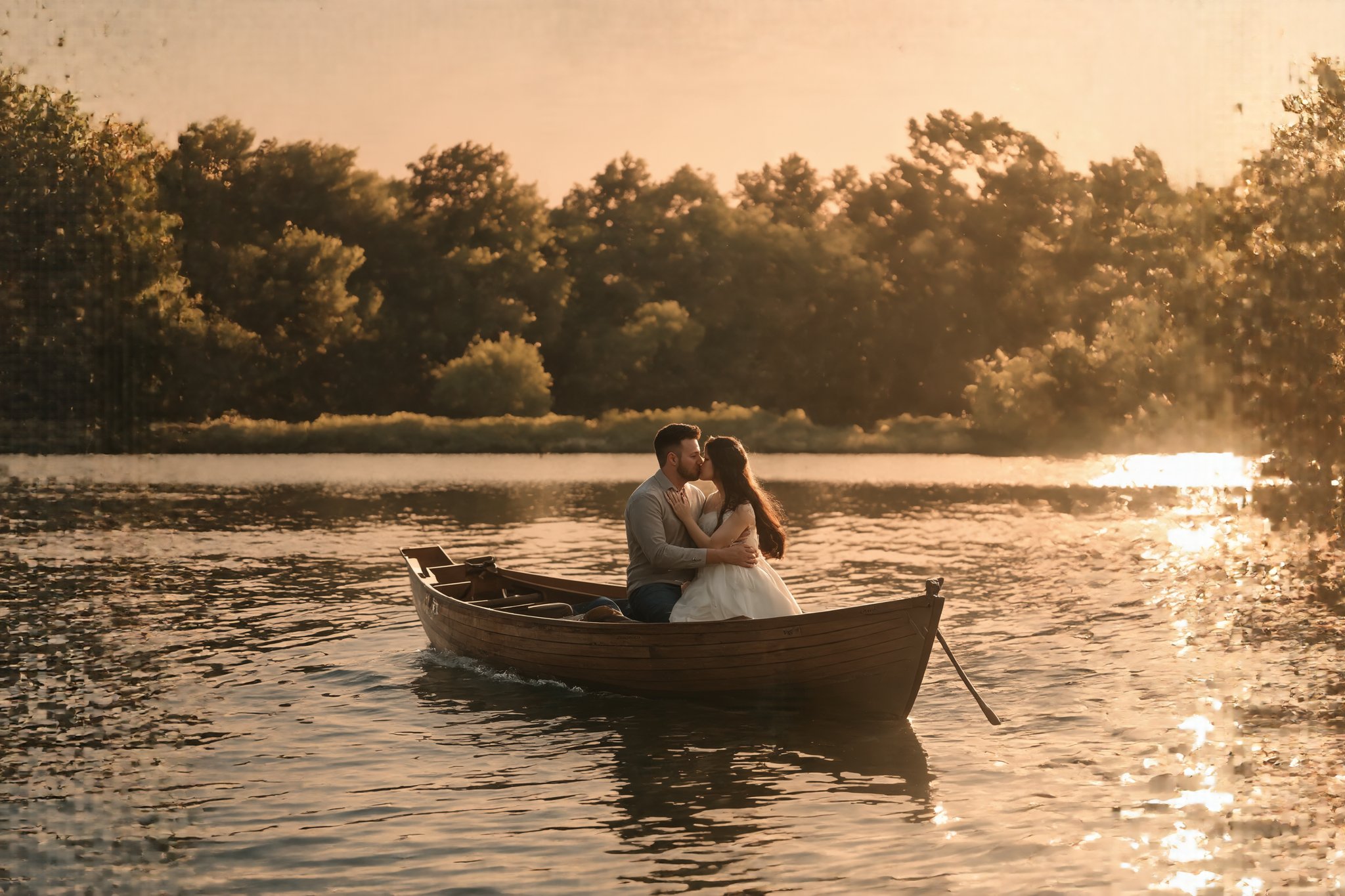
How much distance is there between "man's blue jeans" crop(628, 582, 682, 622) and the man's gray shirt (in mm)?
213

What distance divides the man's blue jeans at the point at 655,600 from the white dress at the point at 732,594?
47 centimetres

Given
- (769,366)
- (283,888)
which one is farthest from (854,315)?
(283,888)

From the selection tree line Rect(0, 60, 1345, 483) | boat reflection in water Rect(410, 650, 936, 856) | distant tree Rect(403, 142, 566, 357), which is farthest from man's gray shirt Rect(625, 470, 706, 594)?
distant tree Rect(403, 142, 566, 357)

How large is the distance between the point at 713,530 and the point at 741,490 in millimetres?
471

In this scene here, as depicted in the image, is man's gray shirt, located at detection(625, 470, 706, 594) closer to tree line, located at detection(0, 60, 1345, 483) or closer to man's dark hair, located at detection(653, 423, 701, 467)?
man's dark hair, located at detection(653, 423, 701, 467)

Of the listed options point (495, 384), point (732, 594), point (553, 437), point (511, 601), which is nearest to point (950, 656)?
point (732, 594)

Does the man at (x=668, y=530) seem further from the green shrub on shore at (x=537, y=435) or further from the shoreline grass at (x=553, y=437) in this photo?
the shoreline grass at (x=553, y=437)

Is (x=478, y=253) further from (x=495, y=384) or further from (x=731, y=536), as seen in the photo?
(x=731, y=536)

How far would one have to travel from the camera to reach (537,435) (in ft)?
236

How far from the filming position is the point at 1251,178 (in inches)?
1024

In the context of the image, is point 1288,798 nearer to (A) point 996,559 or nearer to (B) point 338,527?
(A) point 996,559

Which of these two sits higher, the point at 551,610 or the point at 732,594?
the point at 732,594

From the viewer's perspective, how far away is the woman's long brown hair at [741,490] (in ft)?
42.6

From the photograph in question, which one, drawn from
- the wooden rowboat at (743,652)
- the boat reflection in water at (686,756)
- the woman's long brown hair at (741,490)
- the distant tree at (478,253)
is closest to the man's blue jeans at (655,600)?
the wooden rowboat at (743,652)
